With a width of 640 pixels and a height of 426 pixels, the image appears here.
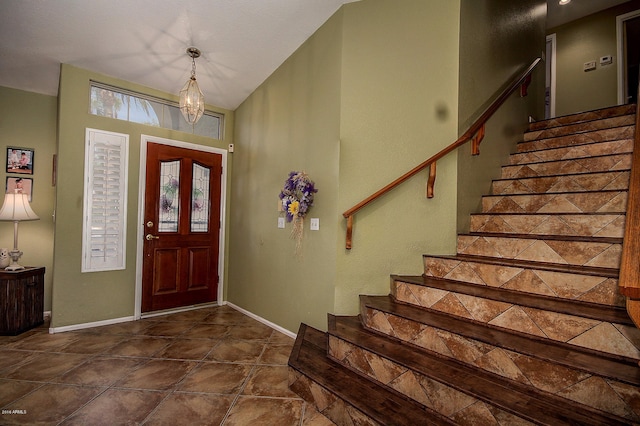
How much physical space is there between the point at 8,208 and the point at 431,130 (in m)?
4.53

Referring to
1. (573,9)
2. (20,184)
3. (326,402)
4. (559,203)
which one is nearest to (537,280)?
(559,203)

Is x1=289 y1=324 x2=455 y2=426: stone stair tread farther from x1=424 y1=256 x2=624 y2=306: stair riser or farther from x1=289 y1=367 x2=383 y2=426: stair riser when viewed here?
x1=424 y1=256 x2=624 y2=306: stair riser

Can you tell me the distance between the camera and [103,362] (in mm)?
2531

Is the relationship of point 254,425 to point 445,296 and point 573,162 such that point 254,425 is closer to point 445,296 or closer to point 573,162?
point 445,296

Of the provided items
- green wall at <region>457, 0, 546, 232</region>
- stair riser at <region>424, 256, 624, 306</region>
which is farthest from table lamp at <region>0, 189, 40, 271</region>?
green wall at <region>457, 0, 546, 232</region>

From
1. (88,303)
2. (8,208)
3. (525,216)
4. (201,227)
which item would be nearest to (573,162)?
(525,216)

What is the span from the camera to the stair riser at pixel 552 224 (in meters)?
1.97

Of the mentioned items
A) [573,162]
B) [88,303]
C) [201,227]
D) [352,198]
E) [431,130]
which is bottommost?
[88,303]

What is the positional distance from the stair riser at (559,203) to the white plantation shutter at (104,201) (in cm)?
405

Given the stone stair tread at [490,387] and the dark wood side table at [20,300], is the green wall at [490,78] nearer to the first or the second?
the stone stair tread at [490,387]

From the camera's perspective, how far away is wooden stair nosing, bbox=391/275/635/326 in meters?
1.46

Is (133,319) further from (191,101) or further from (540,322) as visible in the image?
(540,322)

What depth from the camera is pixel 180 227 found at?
397 centimetres

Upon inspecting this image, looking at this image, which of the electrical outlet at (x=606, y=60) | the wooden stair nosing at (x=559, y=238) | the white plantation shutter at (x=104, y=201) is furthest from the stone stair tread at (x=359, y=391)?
the electrical outlet at (x=606, y=60)
